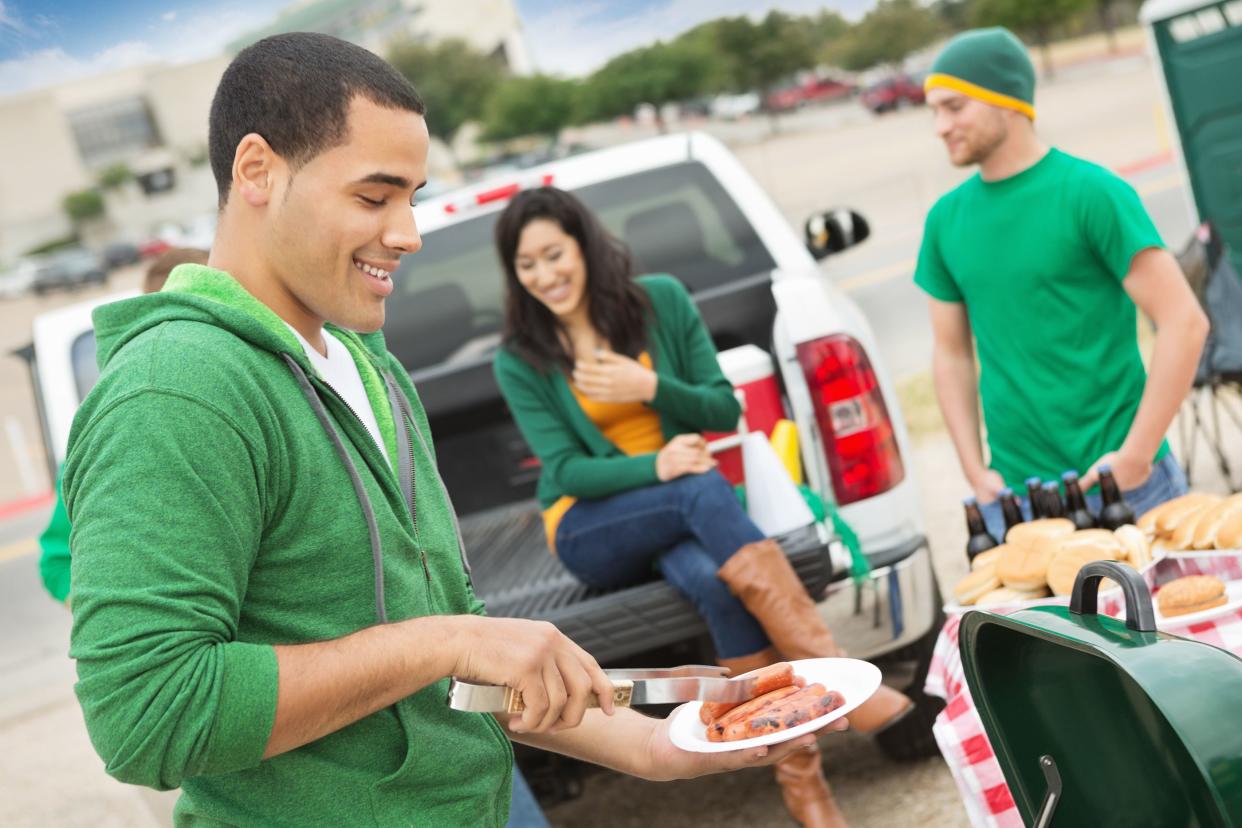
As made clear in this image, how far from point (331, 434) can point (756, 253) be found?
3.35m

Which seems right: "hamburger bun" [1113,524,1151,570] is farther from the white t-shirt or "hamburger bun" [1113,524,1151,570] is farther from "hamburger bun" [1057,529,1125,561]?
the white t-shirt

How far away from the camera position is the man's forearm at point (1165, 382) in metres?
3.22

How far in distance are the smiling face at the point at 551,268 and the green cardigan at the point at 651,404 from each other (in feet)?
0.63

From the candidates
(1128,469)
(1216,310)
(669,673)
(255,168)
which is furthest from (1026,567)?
(1216,310)

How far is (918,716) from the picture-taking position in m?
4.23

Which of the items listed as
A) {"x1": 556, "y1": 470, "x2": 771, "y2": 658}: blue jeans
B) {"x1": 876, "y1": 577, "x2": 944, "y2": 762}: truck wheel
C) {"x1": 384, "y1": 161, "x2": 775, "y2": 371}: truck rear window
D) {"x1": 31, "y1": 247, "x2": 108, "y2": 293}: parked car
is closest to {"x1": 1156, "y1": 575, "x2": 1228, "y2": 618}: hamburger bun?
{"x1": 556, "y1": 470, "x2": 771, "y2": 658}: blue jeans

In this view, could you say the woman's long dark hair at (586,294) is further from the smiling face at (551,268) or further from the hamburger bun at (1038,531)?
the hamburger bun at (1038,531)

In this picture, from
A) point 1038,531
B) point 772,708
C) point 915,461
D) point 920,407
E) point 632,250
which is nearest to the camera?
point 772,708

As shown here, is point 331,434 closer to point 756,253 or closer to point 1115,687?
→ point 1115,687

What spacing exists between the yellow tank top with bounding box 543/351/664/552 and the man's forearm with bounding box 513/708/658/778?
199 centimetres

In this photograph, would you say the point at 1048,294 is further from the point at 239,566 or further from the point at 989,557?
the point at 239,566

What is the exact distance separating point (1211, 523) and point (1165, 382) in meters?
0.77

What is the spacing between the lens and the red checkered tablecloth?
2287 mm

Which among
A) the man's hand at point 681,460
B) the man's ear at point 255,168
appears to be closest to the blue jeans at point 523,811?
the man's hand at point 681,460
